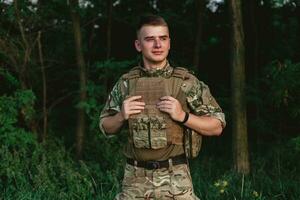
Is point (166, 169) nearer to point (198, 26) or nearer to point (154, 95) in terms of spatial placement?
point (154, 95)

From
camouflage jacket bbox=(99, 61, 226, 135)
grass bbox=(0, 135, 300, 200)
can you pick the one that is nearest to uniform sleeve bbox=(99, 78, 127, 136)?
camouflage jacket bbox=(99, 61, 226, 135)

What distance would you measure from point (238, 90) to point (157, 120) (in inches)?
140

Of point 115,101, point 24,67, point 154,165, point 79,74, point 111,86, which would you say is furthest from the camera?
point 111,86

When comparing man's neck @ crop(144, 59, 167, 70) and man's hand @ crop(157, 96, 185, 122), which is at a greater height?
man's neck @ crop(144, 59, 167, 70)

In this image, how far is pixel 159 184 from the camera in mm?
2992

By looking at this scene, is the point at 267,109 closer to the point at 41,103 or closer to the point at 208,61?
the point at 208,61

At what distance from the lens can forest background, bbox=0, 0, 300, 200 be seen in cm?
595

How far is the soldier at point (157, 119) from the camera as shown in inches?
113

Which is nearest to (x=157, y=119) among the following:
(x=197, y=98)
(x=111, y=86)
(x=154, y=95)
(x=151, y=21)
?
(x=154, y=95)

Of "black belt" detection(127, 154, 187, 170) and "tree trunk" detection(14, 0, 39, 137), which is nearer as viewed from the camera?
"black belt" detection(127, 154, 187, 170)

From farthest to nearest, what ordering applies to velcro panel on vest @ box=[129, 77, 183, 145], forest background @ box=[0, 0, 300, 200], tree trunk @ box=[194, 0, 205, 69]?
tree trunk @ box=[194, 0, 205, 69], forest background @ box=[0, 0, 300, 200], velcro panel on vest @ box=[129, 77, 183, 145]

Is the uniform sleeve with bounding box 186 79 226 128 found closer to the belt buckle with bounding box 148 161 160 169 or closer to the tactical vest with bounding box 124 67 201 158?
the tactical vest with bounding box 124 67 201 158

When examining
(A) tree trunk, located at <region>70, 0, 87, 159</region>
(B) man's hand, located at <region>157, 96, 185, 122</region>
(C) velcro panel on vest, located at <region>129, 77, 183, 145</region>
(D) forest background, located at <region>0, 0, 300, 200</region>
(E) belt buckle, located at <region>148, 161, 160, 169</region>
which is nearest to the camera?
(B) man's hand, located at <region>157, 96, 185, 122</region>

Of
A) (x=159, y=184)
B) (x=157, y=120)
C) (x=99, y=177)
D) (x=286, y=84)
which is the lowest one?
(x=99, y=177)
